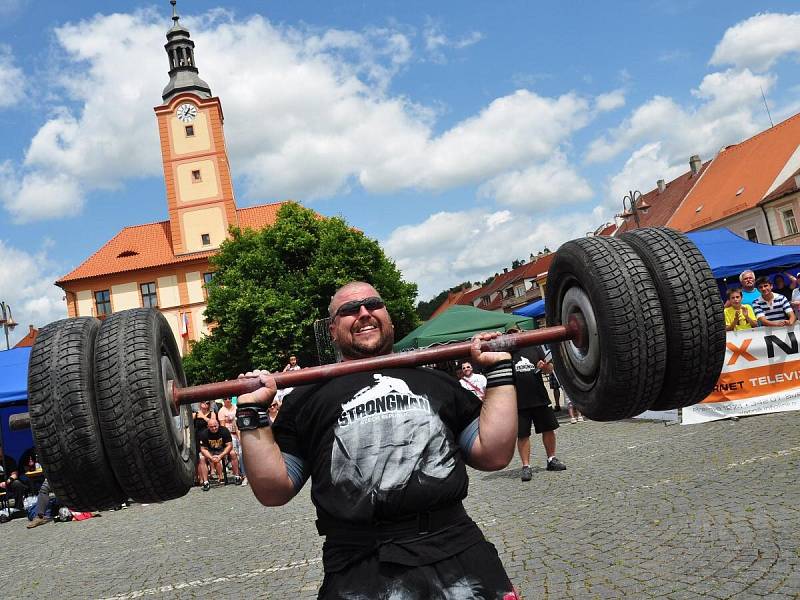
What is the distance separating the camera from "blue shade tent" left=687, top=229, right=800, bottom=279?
43.2ft

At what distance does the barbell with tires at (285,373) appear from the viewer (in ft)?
9.31

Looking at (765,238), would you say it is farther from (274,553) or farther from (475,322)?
(274,553)

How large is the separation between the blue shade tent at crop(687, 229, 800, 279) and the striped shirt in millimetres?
2623

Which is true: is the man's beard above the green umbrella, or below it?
below

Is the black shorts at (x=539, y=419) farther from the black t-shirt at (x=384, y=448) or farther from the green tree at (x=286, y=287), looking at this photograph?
the green tree at (x=286, y=287)

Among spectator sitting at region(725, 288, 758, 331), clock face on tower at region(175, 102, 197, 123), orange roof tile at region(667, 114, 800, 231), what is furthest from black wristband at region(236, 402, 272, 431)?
clock face on tower at region(175, 102, 197, 123)

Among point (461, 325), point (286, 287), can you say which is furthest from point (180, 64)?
point (461, 325)

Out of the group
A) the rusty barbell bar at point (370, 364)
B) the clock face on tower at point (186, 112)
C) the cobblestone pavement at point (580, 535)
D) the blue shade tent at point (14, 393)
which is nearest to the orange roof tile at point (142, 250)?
the clock face on tower at point (186, 112)

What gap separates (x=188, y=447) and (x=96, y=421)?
657 mm

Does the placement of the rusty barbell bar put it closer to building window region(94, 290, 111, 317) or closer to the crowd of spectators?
the crowd of spectators

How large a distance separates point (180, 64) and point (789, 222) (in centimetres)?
4281

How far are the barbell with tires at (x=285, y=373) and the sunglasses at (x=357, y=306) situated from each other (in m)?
0.21

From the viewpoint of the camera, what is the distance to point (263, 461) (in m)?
2.48

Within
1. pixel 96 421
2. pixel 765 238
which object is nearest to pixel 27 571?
pixel 96 421
